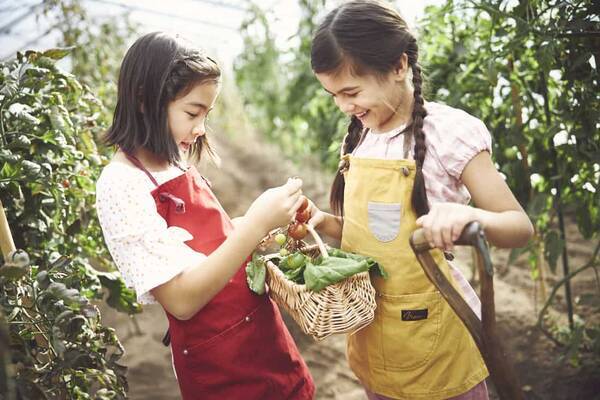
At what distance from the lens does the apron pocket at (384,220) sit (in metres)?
1.15

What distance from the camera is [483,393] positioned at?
3.91ft

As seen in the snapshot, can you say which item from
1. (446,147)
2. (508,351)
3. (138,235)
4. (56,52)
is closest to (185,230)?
(138,235)

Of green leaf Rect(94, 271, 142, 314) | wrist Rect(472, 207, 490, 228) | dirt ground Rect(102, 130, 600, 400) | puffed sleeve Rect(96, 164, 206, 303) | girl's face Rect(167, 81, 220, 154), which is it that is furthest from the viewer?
dirt ground Rect(102, 130, 600, 400)

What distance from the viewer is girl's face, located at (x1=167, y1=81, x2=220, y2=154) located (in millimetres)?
1170

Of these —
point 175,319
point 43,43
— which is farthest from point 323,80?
point 43,43

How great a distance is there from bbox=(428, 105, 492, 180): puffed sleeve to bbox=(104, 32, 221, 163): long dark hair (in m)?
0.51

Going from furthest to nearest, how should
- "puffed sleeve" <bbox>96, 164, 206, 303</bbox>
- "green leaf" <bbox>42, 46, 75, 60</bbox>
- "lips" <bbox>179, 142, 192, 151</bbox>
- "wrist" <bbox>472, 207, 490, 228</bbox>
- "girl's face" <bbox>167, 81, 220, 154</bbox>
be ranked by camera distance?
1. "green leaf" <bbox>42, 46, 75, 60</bbox>
2. "lips" <bbox>179, 142, 192, 151</bbox>
3. "girl's face" <bbox>167, 81, 220, 154</bbox>
4. "puffed sleeve" <bbox>96, 164, 206, 303</bbox>
5. "wrist" <bbox>472, 207, 490, 228</bbox>

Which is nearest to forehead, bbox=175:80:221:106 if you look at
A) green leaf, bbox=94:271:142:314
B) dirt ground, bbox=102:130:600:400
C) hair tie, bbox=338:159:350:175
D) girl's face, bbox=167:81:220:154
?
girl's face, bbox=167:81:220:154

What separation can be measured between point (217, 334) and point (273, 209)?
0.31 meters

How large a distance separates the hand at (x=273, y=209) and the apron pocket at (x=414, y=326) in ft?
0.92

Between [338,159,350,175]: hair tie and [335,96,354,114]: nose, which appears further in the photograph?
[338,159,350,175]: hair tie

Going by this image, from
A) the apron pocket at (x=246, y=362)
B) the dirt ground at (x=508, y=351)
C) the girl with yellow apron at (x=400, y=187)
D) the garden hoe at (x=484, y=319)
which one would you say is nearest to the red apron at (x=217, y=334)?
Answer: the apron pocket at (x=246, y=362)

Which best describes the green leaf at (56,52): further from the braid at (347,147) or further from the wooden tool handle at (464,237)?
the wooden tool handle at (464,237)

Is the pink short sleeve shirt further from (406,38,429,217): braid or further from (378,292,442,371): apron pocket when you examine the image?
(378,292,442,371): apron pocket
